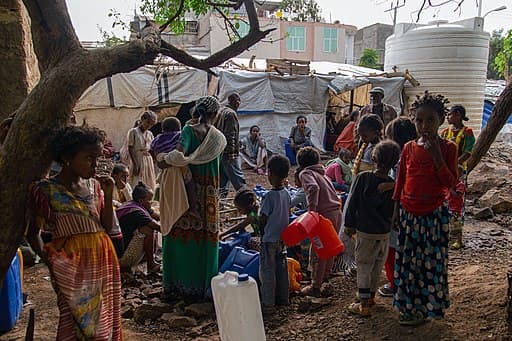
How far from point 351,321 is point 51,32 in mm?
2650

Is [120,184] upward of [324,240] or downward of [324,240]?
upward

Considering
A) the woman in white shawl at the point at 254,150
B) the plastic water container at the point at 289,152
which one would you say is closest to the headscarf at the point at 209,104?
the woman in white shawl at the point at 254,150

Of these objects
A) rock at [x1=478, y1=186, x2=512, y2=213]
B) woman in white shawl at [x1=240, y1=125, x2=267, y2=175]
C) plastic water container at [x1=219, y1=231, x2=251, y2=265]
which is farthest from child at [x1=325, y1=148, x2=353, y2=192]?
woman in white shawl at [x1=240, y1=125, x2=267, y2=175]

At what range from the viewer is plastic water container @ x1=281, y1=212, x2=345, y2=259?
3.52 metres

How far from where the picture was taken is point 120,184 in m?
5.02

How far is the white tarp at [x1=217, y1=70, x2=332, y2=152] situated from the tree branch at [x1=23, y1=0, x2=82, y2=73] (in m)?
9.32

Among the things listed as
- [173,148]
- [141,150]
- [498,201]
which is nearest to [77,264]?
[173,148]

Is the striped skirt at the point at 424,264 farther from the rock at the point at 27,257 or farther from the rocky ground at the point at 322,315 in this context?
the rock at the point at 27,257

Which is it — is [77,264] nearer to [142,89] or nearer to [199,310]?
[199,310]

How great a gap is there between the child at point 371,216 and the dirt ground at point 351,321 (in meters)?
0.24

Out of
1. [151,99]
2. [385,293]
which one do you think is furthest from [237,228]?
[151,99]

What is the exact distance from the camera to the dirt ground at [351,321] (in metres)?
2.96

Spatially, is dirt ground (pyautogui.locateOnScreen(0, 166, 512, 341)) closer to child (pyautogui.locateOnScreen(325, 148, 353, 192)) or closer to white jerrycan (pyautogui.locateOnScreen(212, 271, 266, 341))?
white jerrycan (pyautogui.locateOnScreen(212, 271, 266, 341))

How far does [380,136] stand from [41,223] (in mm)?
2791
